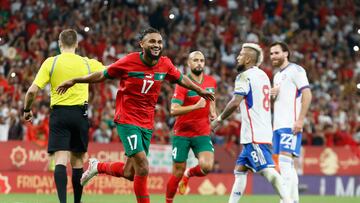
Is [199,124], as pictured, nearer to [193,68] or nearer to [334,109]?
[193,68]

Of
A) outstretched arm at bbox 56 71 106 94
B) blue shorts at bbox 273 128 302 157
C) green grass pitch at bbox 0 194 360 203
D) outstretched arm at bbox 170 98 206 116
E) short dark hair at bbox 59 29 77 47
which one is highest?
short dark hair at bbox 59 29 77 47

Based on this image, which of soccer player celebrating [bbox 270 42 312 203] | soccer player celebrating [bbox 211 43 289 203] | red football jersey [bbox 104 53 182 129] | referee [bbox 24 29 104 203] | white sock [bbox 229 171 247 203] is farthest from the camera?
soccer player celebrating [bbox 270 42 312 203]

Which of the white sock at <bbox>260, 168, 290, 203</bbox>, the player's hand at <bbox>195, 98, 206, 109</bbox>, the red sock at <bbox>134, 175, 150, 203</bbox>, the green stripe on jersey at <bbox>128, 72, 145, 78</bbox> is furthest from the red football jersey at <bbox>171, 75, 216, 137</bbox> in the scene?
the red sock at <bbox>134, 175, 150, 203</bbox>

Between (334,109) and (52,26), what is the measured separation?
27.0ft

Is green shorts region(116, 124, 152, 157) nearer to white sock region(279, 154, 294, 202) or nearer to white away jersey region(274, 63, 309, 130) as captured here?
white sock region(279, 154, 294, 202)

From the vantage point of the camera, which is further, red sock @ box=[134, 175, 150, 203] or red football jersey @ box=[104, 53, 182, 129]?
red football jersey @ box=[104, 53, 182, 129]

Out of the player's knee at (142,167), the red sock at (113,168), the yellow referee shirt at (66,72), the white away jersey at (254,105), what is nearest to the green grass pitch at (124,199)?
the red sock at (113,168)

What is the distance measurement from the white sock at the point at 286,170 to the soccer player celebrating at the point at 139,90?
215cm

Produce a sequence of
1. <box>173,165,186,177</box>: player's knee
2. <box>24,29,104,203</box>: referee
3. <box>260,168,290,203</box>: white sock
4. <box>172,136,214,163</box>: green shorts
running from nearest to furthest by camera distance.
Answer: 1. <box>260,168,290,203</box>: white sock
2. <box>24,29,104,203</box>: referee
3. <box>173,165,186,177</box>: player's knee
4. <box>172,136,214,163</box>: green shorts

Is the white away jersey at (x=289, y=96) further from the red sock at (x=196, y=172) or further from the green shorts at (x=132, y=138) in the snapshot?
the green shorts at (x=132, y=138)

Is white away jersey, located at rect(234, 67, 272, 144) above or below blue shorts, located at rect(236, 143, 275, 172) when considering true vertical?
above

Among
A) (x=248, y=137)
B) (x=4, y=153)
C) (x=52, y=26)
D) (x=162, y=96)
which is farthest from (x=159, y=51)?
(x=52, y=26)

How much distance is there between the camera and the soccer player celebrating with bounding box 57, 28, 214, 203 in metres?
10.6

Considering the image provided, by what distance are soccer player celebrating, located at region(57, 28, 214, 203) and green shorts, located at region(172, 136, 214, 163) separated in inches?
99.0
